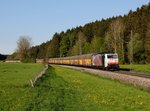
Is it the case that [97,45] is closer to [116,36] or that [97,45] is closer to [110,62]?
[116,36]

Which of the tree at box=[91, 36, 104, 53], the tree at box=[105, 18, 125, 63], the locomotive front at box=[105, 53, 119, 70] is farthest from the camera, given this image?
the tree at box=[91, 36, 104, 53]

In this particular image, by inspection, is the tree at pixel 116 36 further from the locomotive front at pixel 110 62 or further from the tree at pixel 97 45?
the locomotive front at pixel 110 62

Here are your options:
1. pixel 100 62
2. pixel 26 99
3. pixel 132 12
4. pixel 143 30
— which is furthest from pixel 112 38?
pixel 26 99

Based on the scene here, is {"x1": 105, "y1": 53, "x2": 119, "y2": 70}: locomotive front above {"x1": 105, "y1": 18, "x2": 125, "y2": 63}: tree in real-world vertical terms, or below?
below

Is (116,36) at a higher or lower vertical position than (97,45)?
higher

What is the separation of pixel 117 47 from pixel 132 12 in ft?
77.3

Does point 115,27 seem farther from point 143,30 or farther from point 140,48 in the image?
point 140,48

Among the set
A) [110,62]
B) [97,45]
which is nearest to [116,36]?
[97,45]

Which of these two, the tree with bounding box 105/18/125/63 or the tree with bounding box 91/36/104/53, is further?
the tree with bounding box 91/36/104/53

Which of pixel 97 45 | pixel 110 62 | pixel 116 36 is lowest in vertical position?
pixel 110 62

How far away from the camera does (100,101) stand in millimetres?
20016

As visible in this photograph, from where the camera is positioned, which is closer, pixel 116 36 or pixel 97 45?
pixel 116 36

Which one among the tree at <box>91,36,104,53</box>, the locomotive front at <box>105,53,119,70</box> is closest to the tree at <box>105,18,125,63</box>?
the tree at <box>91,36,104,53</box>

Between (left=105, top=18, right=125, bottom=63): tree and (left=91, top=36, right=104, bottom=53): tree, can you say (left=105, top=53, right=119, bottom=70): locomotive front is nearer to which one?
(left=105, top=18, right=125, bottom=63): tree
